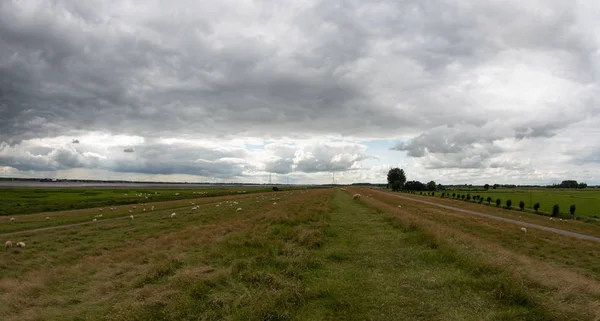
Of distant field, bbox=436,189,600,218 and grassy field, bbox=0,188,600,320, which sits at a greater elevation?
grassy field, bbox=0,188,600,320

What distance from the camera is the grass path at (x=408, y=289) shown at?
273 inches

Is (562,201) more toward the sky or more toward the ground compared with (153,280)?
more toward the ground

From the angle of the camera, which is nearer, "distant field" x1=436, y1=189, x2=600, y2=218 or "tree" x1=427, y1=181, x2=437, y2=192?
"distant field" x1=436, y1=189, x2=600, y2=218

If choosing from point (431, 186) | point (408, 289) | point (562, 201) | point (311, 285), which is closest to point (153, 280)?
point (311, 285)

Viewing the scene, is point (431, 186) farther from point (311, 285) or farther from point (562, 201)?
point (311, 285)

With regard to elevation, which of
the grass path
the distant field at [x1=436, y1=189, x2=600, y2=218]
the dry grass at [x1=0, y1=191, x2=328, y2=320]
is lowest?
the distant field at [x1=436, y1=189, x2=600, y2=218]

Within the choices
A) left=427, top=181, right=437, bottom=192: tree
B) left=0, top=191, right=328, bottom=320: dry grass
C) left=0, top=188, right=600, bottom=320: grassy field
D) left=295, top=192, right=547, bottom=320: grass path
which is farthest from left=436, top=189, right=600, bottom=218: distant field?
left=0, top=191, right=328, bottom=320: dry grass

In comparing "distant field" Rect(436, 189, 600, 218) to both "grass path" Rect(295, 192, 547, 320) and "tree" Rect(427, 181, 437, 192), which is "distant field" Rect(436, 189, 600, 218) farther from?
"tree" Rect(427, 181, 437, 192)

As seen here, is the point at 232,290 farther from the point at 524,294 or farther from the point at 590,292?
the point at 590,292

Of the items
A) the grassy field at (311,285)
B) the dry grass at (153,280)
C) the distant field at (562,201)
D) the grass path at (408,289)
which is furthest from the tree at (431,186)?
the grass path at (408,289)

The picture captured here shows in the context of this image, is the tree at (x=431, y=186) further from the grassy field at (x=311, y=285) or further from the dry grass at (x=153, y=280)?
the dry grass at (x=153, y=280)

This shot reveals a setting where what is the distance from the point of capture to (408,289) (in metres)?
8.30

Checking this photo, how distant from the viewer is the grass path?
6926mm

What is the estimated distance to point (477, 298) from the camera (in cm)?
765
